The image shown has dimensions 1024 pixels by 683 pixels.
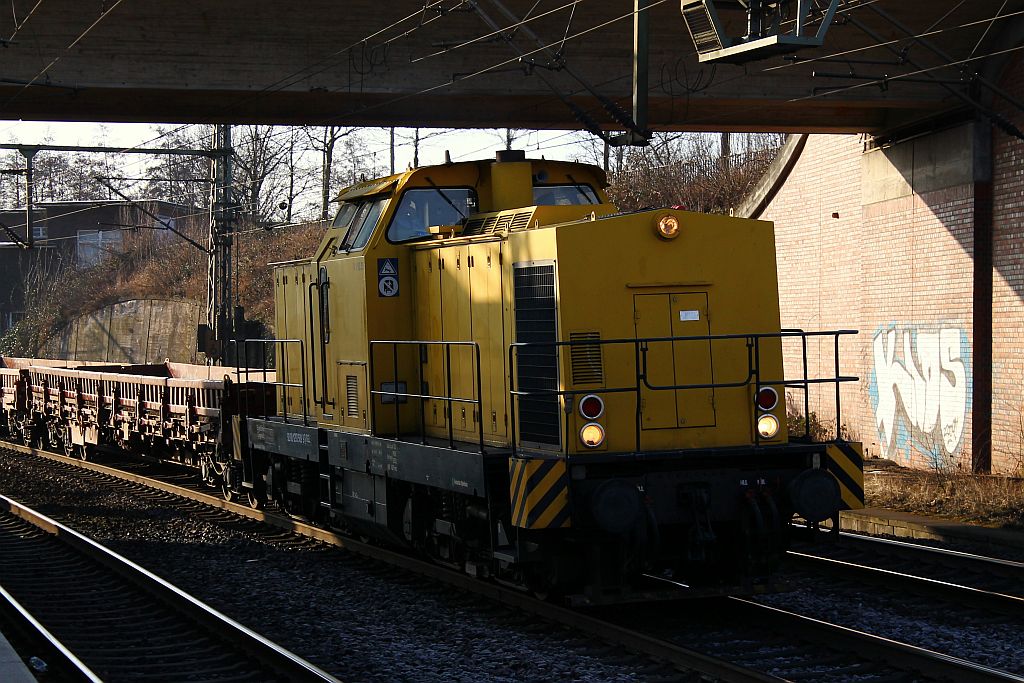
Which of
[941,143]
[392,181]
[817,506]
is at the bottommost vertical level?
[817,506]

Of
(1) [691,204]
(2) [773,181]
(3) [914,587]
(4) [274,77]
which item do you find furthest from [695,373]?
(1) [691,204]

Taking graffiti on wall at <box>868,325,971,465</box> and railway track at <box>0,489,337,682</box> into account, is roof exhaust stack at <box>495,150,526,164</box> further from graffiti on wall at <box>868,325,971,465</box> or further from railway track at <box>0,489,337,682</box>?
graffiti on wall at <box>868,325,971,465</box>

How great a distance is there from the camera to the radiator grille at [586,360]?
24.9 feet

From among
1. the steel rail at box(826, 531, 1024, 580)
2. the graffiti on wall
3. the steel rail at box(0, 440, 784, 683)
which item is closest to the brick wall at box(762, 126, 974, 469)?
the graffiti on wall

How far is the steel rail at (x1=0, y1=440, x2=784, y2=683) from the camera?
634 cm

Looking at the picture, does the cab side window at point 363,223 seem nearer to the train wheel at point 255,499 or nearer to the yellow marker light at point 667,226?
the yellow marker light at point 667,226

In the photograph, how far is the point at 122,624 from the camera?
8258 mm

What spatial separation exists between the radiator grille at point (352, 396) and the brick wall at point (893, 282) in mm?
8206

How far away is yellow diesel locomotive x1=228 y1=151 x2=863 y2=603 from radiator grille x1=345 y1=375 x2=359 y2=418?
0.38 metres

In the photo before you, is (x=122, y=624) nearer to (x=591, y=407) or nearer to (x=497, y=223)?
(x=591, y=407)

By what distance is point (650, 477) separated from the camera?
7.35 metres

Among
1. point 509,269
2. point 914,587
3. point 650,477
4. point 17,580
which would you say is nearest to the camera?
point 650,477

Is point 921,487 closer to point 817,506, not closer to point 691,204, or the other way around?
point 817,506

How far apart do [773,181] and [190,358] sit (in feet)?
84.6
